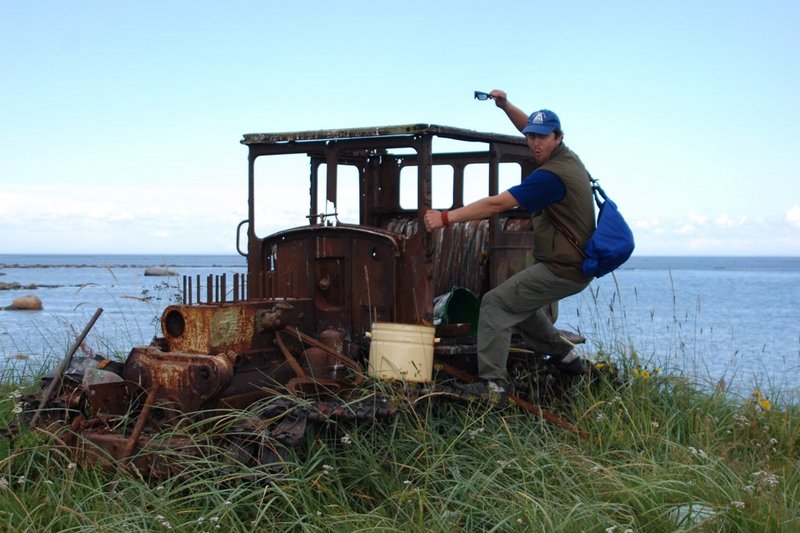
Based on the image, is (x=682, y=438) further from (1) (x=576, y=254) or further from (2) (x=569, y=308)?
(2) (x=569, y=308)

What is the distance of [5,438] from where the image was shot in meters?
6.01

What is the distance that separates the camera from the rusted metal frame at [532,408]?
6.32 m

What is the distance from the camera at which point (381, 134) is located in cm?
673

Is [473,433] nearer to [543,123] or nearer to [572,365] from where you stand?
[572,365]

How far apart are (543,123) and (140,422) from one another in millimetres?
3238

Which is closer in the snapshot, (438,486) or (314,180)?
(438,486)

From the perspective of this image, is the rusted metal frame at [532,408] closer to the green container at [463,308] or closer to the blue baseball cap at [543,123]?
the green container at [463,308]

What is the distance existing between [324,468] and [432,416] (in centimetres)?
105

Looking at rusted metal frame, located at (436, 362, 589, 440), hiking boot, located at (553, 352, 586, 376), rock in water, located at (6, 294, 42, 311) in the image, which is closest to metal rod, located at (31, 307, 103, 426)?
rusted metal frame, located at (436, 362, 589, 440)

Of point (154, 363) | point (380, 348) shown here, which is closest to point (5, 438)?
point (154, 363)

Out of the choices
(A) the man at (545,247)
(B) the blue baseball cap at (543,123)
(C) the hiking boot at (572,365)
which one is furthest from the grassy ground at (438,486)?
(B) the blue baseball cap at (543,123)

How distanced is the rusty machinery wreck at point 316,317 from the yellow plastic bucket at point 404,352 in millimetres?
80

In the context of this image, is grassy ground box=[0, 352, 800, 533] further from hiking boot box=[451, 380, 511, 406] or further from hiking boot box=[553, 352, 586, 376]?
hiking boot box=[553, 352, 586, 376]

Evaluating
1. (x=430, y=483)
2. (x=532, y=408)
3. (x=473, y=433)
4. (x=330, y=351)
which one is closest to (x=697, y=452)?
(x=532, y=408)
